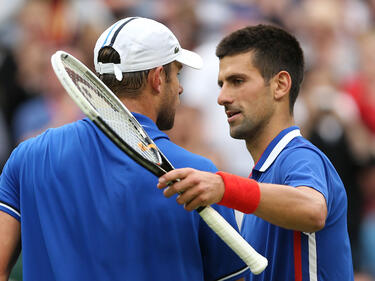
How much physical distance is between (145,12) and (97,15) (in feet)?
1.92

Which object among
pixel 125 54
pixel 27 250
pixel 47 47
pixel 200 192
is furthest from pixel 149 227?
pixel 47 47

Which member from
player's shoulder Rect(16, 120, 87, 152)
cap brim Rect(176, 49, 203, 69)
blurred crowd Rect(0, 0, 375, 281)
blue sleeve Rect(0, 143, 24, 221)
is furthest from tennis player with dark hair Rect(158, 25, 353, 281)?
blurred crowd Rect(0, 0, 375, 281)

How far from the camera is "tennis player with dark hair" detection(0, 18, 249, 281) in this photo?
118 inches

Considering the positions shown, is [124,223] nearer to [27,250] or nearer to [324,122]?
[27,250]

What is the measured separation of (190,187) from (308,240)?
0.80m

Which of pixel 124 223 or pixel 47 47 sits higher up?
pixel 47 47

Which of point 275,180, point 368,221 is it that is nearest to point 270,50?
point 275,180

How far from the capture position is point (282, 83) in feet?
12.7

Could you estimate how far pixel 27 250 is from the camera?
3.10 metres

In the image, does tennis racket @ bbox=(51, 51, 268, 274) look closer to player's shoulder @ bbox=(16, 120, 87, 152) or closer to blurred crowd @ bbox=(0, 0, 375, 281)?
player's shoulder @ bbox=(16, 120, 87, 152)

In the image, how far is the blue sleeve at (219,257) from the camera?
10.3ft

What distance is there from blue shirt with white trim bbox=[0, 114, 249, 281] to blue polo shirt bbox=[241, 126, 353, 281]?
0.37 meters

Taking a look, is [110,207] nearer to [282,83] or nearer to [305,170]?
[305,170]

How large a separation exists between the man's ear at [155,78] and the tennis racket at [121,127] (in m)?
0.23
